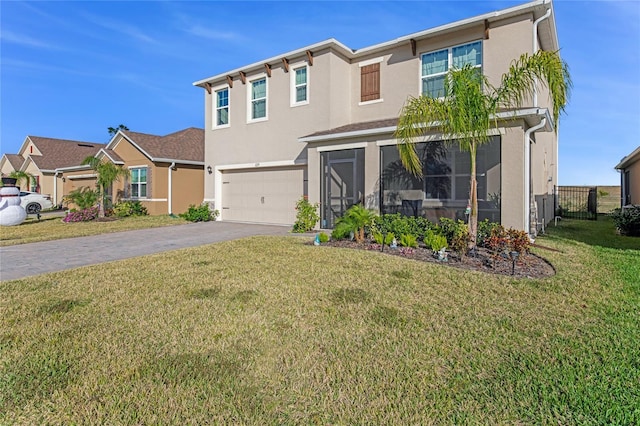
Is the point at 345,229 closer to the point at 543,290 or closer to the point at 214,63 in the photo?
the point at 543,290

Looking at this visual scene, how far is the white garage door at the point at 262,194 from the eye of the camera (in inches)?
570

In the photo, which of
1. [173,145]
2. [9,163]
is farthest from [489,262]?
[9,163]

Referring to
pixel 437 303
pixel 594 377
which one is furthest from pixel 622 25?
pixel 594 377

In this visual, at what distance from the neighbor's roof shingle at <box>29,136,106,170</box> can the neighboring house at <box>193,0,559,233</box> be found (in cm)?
1950

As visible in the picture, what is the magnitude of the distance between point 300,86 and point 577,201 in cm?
1726

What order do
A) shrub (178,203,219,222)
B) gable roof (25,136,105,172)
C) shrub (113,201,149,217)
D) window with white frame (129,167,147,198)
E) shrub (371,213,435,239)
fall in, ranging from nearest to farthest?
shrub (371,213,435,239) → shrub (178,203,219,222) → shrub (113,201,149,217) → window with white frame (129,167,147,198) → gable roof (25,136,105,172)

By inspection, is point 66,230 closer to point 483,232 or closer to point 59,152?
point 483,232

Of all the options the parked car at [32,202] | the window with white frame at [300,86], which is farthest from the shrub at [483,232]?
the parked car at [32,202]

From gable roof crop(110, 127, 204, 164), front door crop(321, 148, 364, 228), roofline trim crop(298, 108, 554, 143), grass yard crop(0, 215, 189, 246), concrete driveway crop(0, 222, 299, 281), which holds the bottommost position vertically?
concrete driveway crop(0, 222, 299, 281)

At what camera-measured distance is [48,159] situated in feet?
98.2

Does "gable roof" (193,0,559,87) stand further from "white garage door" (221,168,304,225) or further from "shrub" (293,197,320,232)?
"shrub" (293,197,320,232)

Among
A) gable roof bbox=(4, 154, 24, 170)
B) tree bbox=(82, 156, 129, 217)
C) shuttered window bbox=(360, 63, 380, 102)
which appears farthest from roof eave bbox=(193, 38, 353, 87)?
gable roof bbox=(4, 154, 24, 170)

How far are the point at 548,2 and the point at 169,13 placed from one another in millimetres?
12427

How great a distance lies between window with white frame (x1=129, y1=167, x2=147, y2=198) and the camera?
19266mm
